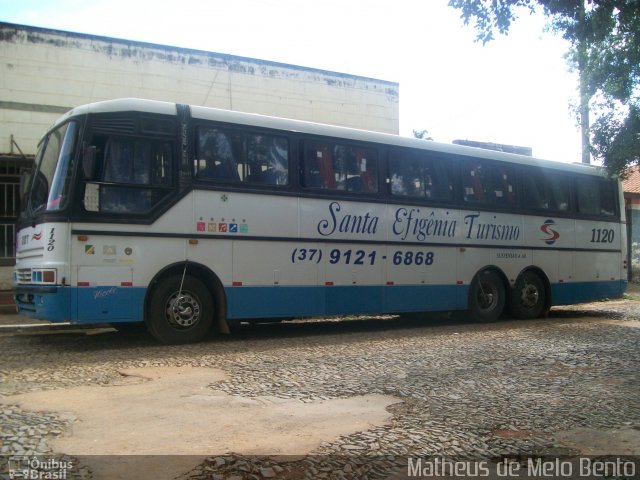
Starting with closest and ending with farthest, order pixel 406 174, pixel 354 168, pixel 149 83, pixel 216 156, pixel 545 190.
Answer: pixel 216 156 → pixel 354 168 → pixel 406 174 → pixel 545 190 → pixel 149 83

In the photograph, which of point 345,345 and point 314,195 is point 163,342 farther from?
point 314,195

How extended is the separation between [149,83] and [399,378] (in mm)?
12341

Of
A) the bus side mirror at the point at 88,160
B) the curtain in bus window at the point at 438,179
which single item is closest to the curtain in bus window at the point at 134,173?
the bus side mirror at the point at 88,160

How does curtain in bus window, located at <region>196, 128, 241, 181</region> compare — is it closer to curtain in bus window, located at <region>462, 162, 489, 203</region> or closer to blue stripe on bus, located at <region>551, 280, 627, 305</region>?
curtain in bus window, located at <region>462, 162, 489, 203</region>

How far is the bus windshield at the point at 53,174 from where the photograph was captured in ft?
24.3

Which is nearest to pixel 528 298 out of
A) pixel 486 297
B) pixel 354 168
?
pixel 486 297

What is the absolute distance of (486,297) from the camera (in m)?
11.7

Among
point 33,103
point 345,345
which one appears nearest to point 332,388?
point 345,345

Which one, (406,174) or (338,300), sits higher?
(406,174)

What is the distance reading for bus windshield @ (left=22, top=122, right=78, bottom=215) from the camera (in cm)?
742

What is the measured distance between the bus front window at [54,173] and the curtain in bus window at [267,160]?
251 cm

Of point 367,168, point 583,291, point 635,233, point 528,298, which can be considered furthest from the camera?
point 635,233

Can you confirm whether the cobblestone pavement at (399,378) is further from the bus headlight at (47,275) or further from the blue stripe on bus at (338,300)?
the bus headlight at (47,275)

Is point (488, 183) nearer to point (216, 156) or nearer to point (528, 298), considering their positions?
point (528, 298)
